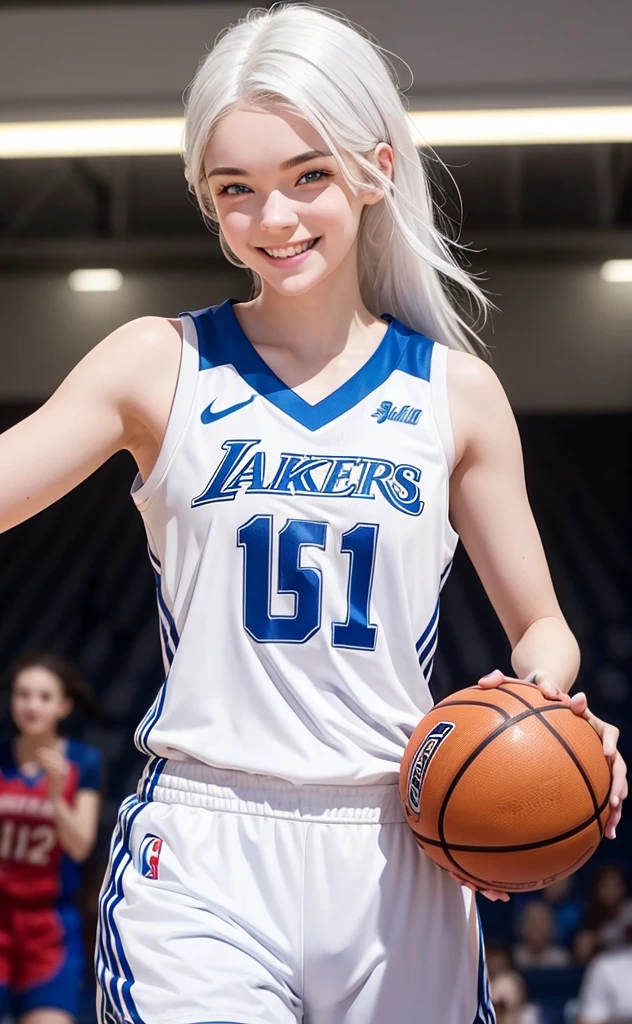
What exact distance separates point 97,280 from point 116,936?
31.9 ft

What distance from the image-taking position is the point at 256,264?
2225mm

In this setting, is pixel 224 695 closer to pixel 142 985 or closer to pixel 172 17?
pixel 142 985

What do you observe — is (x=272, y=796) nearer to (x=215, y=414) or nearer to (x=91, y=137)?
(x=215, y=414)

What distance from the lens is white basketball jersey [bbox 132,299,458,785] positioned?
2.03 metres

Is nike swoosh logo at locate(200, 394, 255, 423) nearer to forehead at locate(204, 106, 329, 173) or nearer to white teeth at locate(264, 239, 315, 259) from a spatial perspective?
white teeth at locate(264, 239, 315, 259)

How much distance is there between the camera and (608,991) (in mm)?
6926

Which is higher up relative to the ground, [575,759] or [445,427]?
[445,427]

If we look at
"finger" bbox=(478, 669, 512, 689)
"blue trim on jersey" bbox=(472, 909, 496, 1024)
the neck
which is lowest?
"blue trim on jersey" bbox=(472, 909, 496, 1024)

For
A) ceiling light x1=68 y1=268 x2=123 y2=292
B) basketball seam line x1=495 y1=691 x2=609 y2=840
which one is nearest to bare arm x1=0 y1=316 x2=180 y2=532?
basketball seam line x1=495 y1=691 x2=609 y2=840

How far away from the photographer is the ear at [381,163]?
2273 mm

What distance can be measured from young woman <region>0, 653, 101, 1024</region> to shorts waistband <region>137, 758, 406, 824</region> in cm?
A: 335

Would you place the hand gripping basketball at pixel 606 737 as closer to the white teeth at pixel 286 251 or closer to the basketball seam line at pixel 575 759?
the basketball seam line at pixel 575 759

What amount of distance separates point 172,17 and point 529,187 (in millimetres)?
5951

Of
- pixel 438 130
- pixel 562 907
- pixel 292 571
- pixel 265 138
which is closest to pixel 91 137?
pixel 438 130
